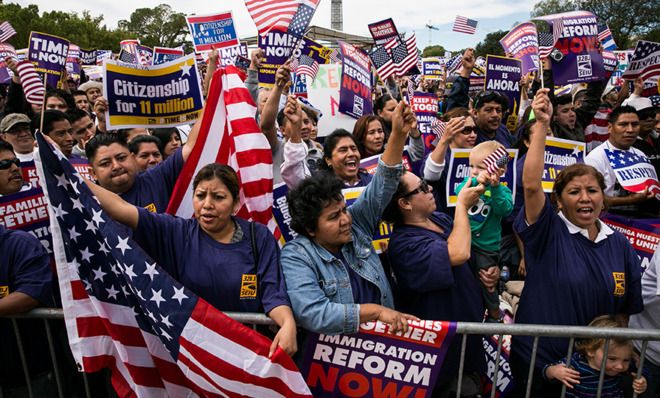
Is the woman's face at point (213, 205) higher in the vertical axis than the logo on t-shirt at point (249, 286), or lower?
higher

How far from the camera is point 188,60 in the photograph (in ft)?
13.8

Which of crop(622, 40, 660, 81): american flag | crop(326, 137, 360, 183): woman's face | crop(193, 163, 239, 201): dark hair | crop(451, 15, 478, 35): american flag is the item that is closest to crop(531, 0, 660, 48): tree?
crop(451, 15, 478, 35): american flag

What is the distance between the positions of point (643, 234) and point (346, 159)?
2809 mm

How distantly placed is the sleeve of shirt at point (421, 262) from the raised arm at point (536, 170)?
1.81 ft

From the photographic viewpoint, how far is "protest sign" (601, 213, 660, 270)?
15.3 ft

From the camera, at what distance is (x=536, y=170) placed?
3027 millimetres

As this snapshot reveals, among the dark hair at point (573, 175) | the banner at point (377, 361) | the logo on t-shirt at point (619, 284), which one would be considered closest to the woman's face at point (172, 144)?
the banner at point (377, 361)

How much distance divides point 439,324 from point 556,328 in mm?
587

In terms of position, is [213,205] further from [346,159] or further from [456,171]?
[456,171]

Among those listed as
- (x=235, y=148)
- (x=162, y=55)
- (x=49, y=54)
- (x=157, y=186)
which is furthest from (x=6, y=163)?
(x=162, y=55)

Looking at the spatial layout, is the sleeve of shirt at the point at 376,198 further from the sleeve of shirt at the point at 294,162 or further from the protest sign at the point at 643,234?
the protest sign at the point at 643,234

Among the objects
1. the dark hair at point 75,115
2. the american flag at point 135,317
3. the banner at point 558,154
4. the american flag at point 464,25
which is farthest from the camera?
the american flag at point 464,25

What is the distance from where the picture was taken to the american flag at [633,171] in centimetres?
517

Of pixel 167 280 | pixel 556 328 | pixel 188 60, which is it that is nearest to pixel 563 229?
pixel 556 328
